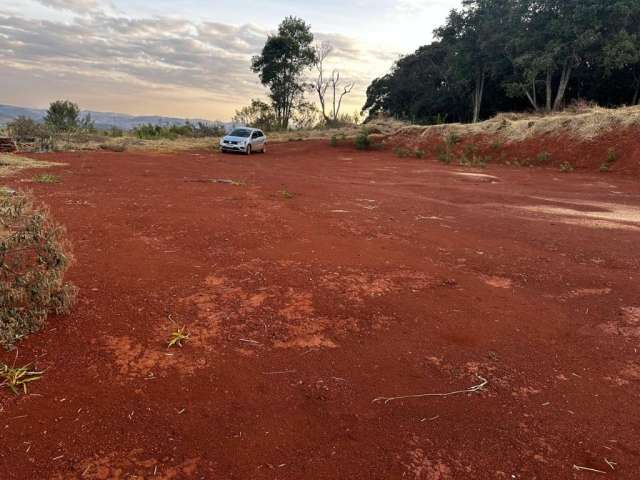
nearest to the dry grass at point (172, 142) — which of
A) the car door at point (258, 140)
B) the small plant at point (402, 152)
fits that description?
the car door at point (258, 140)

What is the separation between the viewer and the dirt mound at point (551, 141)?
2077cm

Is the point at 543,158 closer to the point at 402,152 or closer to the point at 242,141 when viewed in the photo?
the point at 402,152

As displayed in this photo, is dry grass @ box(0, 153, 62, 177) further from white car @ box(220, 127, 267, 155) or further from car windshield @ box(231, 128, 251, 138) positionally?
car windshield @ box(231, 128, 251, 138)

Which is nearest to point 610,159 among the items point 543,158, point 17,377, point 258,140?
point 543,158

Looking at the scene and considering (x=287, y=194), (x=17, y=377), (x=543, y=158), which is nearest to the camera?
(x=17, y=377)

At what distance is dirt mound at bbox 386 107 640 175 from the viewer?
20766 mm

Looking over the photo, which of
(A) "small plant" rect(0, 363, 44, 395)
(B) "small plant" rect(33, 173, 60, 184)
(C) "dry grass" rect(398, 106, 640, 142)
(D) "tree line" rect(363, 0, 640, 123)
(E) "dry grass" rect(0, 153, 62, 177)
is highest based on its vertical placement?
(D) "tree line" rect(363, 0, 640, 123)

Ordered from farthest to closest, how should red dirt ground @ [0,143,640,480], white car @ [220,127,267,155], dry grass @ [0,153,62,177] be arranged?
white car @ [220,127,267,155] → dry grass @ [0,153,62,177] → red dirt ground @ [0,143,640,480]

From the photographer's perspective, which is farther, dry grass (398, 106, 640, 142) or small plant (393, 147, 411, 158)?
small plant (393, 147, 411, 158)

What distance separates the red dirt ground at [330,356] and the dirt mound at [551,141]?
15338 mm

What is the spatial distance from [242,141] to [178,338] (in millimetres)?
23786

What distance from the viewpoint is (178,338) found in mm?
3900

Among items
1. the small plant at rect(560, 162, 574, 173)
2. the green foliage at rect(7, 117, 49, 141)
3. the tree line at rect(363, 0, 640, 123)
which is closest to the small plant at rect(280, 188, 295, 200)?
the small plant at rect(560, 162, 574, 173)

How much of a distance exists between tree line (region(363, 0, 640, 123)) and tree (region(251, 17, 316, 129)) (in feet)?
32.0
